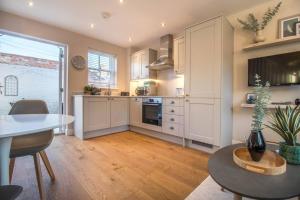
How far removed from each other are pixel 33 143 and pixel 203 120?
232cm

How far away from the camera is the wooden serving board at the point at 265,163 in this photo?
0.83 meters

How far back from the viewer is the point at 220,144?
246cm

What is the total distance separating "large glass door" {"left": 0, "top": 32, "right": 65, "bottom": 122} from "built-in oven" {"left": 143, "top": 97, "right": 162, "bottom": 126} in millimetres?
1967

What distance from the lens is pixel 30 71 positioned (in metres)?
3.56

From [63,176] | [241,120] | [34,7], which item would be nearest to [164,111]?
[241,120]

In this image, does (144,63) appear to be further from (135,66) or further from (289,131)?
(289,131)

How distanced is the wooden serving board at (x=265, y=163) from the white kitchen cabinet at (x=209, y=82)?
1433mm

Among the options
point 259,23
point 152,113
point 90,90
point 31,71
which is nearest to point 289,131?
point 259,23

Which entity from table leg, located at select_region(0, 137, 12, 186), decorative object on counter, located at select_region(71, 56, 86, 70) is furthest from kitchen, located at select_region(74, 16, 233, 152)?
table leg, located at select_region(0, 137, 12, 186)

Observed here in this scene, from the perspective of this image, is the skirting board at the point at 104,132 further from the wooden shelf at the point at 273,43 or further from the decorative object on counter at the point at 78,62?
the wooden shelf at the point at 273,43

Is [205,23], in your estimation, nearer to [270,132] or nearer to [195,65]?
[195,65]

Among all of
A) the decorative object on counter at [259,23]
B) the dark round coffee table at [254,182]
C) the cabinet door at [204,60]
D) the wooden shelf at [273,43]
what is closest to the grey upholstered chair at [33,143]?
the dark round coffee table at [254,182]

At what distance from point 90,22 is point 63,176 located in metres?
2.94

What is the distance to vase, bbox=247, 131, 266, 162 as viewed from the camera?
3.08 feet
